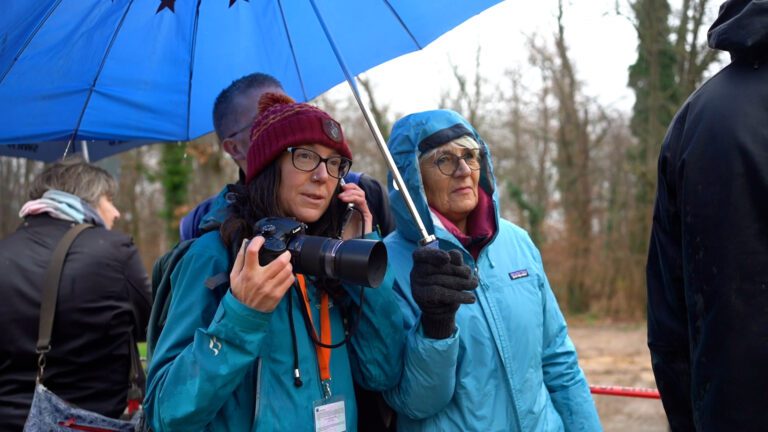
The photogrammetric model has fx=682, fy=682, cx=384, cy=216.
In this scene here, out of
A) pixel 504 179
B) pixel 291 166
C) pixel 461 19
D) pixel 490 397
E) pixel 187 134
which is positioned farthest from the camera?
pixel 504 179

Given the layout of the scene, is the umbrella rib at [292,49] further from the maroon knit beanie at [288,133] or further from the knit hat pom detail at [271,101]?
the maroon knit beanie at [288,133]

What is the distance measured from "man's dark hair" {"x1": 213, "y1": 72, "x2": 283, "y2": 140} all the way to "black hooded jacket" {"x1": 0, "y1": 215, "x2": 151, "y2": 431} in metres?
0.75

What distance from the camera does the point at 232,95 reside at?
9.10 feet

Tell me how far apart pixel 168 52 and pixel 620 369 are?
9.54m

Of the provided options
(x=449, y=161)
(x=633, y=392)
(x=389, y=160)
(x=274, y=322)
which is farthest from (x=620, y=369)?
(x=274, y=322)

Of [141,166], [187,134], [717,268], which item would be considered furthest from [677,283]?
[141,166]

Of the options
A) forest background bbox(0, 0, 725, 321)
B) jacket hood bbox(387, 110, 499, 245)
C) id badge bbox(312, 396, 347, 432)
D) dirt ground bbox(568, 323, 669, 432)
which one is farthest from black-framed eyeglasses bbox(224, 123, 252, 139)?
forest background bbox(0, 0, 725, 321)

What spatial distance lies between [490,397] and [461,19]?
4.31 ft

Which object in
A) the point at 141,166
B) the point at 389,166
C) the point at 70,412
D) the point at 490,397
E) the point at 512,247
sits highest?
the point at 141,166

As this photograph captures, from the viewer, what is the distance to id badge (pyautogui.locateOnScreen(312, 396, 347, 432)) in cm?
189

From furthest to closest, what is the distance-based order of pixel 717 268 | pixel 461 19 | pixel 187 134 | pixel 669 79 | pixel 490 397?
1. pixel 669 79
2. pixel 187 134
3. pixel 461 19
4. pixel 490 397
5. pixel 717 268

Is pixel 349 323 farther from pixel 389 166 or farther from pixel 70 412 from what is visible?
pixel 70 412

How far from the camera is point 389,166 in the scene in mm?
2051

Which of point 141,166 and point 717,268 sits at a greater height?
point 141,166
